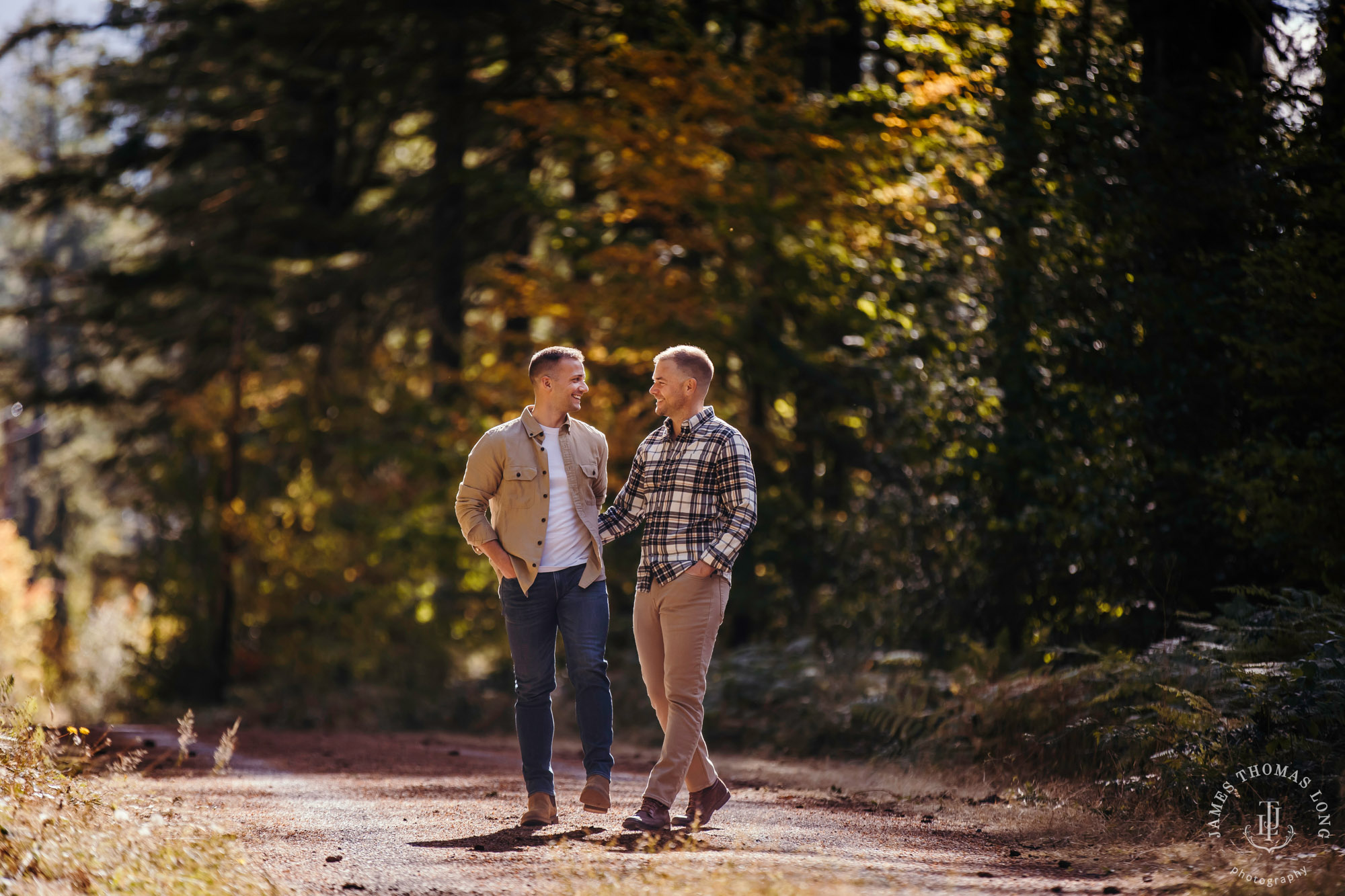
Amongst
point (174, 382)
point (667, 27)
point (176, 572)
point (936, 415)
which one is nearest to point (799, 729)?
point (936, 415)

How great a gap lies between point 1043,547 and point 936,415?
1.41 metres

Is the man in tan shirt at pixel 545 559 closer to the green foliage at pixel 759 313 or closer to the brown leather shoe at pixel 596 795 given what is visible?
the brown leather shoe at pixel 596 795

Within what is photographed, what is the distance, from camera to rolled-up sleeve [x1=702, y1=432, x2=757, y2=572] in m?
5.75

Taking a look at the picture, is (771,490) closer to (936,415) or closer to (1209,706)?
(936,415)

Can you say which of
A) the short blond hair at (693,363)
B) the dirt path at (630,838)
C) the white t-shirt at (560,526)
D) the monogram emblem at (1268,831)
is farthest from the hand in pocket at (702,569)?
the monogram emblem at (1268,831)

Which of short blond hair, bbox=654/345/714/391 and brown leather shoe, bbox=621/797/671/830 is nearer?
brown leather shoe, bbox=621/797/671/830

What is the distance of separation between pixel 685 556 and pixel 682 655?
445mm

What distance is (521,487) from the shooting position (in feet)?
19.9

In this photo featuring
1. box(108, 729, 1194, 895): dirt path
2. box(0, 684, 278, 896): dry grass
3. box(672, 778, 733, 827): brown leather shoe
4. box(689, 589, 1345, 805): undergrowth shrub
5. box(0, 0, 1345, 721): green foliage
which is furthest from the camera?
box(0, 0, 1345, 721): green foliage

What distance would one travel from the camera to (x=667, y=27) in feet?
44.8

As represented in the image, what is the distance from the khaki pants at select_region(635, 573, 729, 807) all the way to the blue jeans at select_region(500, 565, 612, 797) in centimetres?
27

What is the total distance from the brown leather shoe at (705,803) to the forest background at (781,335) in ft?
7.60

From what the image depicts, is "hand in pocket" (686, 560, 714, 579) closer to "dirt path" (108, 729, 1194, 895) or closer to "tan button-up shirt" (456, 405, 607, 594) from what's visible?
"tan button-up shirt" (456, 405, 607, 594)

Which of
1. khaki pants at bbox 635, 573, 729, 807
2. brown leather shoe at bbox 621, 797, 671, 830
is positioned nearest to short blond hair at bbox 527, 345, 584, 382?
khaki pants at bbox 635, 573, 729, 807
